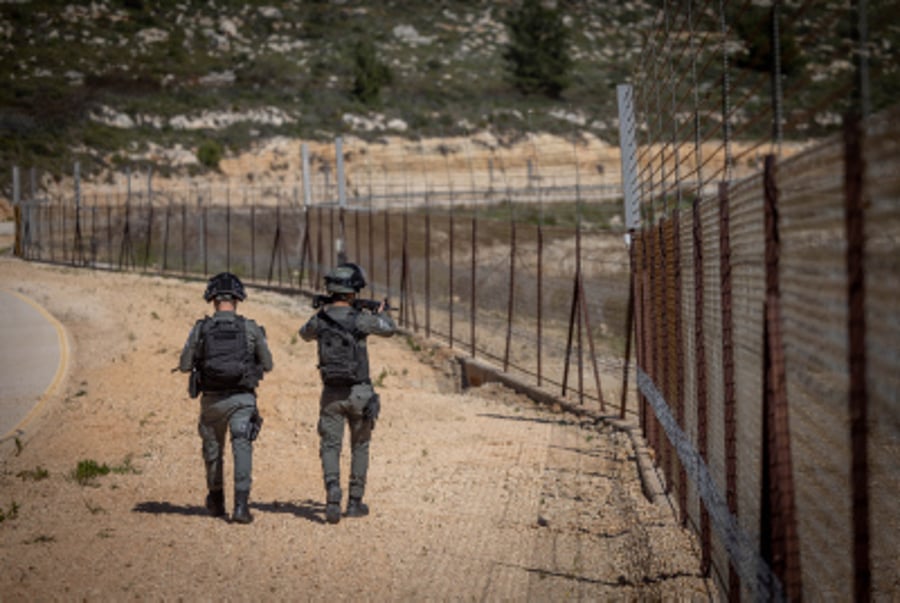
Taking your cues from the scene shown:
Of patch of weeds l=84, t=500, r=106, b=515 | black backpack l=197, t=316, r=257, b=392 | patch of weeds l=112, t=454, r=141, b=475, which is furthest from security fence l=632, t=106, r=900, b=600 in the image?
patch of weeds l=112, t=454, r=141, b=475

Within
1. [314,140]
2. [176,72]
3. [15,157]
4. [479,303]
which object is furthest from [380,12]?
[479,303]

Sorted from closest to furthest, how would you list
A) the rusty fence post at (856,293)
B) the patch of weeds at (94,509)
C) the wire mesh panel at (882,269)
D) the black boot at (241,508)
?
the wire mesh panel at (882,269) < the rusty fence post at (856,293) < the black boot at (241,508) < the patch of weeds at (94,509)

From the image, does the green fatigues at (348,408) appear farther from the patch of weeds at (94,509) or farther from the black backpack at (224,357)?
the patch of weeds at (94,509)

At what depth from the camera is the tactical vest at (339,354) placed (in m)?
8.38

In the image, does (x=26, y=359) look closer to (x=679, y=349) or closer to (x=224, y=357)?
(x=224, y=357)

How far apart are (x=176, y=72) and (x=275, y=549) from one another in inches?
2922

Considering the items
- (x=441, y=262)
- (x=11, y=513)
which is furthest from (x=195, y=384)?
(x=441, y=262)

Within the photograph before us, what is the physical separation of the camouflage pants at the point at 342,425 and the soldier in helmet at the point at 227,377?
1.56 feet

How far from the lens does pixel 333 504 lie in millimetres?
8383

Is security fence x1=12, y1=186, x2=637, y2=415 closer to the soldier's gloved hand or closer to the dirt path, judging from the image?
the dirt path

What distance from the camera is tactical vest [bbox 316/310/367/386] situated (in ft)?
27.5

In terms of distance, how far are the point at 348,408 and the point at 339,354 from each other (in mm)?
367

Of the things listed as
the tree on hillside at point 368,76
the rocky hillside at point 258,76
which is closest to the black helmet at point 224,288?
the rocky hillside at point 258,76

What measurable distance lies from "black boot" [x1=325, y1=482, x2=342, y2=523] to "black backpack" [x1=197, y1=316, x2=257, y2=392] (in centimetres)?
87
